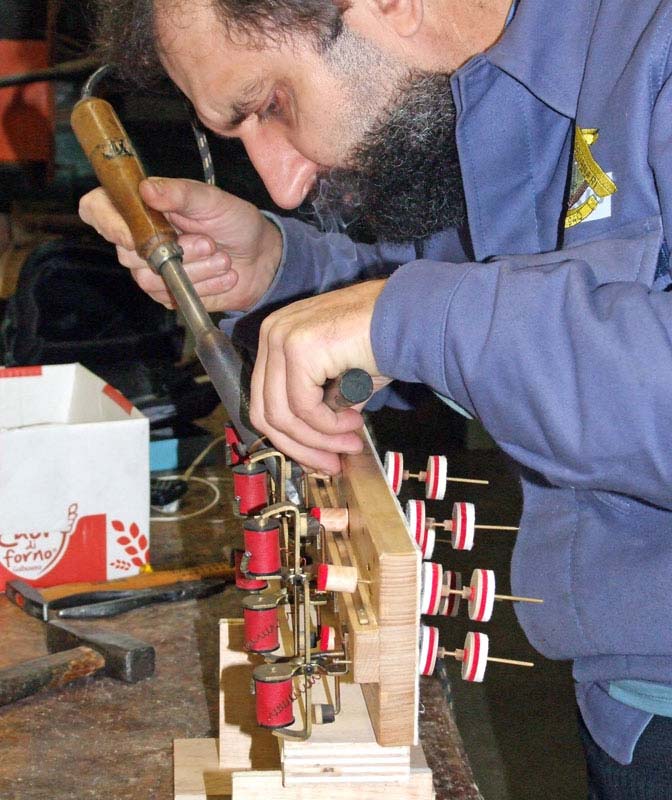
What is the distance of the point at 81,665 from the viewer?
123 cm

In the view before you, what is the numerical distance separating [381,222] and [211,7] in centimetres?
32

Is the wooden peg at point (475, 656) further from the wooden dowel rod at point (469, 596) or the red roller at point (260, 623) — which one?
the red roller at point (260, 623)

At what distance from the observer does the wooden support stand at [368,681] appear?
768 millimetres

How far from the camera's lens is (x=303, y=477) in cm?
100

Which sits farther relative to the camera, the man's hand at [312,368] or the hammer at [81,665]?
the hammer at [81,665]

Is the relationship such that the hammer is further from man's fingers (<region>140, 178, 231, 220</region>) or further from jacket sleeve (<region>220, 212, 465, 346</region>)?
man's fingers (<region>140, 178, 231, 220</region>)

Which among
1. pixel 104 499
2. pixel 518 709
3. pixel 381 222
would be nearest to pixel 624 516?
pixel 381 222

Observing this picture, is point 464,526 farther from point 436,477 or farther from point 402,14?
point 402,14

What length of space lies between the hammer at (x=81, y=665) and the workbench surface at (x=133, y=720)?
0.02 metres

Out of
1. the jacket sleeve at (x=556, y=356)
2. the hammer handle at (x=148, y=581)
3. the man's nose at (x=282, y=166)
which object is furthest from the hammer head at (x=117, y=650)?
the jacket sleeve at (x=556, y=356)

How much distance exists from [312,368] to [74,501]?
0.84m

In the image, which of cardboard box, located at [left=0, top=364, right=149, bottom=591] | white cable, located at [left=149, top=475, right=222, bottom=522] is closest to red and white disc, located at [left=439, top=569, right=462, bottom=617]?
cardboard box, located at [left=0, top=364, right=149, bottom=591]

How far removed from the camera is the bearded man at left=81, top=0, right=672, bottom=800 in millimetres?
663

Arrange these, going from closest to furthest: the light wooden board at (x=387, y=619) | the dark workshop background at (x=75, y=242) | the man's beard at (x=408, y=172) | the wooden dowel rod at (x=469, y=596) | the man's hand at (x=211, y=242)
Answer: the light wooden board at (x=387, y=619), the wooden dowel rod at (x=469, y=596), the man's beard at (x=408, y=172), the man's hand at (x=211, y=242), the dark workshop background at (x=75, y=242)
